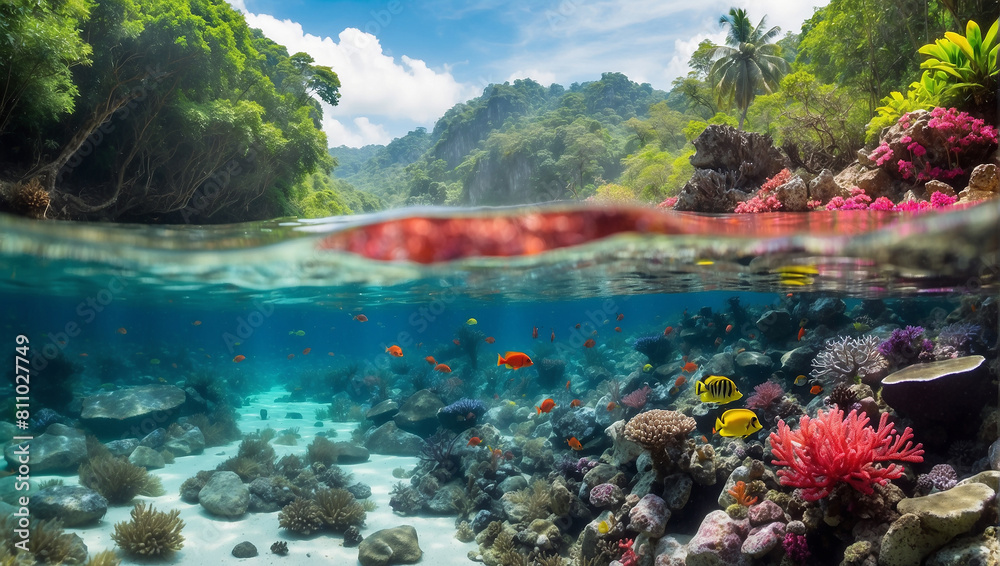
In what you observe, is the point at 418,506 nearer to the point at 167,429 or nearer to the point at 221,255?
the point at 221,255

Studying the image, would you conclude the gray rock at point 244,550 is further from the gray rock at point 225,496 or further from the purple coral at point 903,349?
the purple coral at point 903,349

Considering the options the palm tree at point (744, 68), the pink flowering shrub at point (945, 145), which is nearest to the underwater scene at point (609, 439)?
the pink flowering shrub at point (945, 145)

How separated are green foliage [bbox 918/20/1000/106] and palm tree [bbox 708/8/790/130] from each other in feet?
109

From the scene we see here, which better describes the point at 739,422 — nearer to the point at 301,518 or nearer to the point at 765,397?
the point at 765,397

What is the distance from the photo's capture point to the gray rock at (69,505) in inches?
381

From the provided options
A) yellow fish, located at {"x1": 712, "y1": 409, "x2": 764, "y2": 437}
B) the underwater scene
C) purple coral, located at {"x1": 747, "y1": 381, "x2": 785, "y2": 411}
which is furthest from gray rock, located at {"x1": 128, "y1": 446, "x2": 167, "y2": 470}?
purple coral, located at {"x1": 747, "y1": 381, "x2": 785, "y2": 411}

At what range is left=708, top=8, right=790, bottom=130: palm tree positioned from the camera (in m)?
42.5

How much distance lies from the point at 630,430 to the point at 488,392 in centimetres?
1581

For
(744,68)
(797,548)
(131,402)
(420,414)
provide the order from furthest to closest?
(744,68) < (131,402) < (420,414) < (797,548)

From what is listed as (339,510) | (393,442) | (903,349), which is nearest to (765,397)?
(903,349)

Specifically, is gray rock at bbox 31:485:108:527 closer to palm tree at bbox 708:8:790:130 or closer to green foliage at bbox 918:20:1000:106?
green foliage at bbox 918:20:1000:106

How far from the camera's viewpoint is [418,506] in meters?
12.1

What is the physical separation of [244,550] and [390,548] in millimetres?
2969

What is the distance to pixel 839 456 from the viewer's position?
6.04 m
